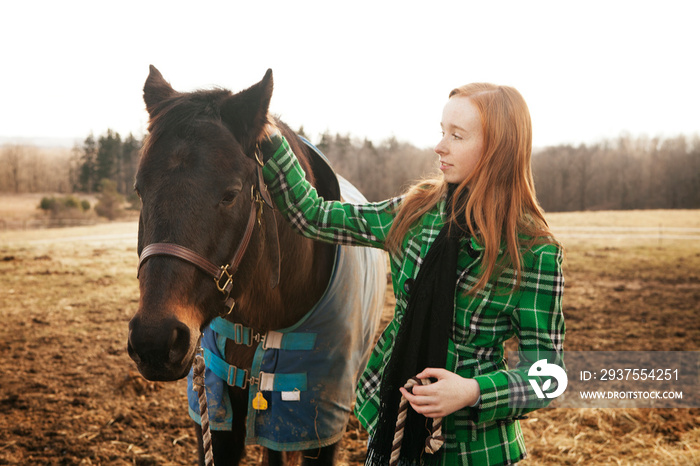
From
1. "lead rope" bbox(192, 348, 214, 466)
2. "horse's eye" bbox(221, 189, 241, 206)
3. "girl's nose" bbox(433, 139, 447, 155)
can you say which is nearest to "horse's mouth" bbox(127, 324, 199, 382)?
"lead rope" bbox(192, 348, 214, 466)

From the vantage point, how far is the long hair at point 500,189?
1569 millimetres

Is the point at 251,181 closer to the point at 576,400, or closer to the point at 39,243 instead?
the point at 576,400

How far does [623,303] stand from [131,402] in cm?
786

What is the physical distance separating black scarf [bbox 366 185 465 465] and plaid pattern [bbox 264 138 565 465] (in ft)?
0.23

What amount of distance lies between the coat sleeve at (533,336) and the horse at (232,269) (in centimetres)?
96

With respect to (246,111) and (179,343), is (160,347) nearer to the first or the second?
(179,343)

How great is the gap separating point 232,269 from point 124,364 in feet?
13.8

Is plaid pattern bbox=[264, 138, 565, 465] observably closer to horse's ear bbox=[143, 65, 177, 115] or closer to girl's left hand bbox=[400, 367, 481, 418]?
girl's left hand bbox=[400, 367, 481, 418]

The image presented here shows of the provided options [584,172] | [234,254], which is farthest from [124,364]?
[584,172]

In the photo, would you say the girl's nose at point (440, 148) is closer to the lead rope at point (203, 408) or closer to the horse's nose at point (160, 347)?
the horse's nose at point (160, 347)

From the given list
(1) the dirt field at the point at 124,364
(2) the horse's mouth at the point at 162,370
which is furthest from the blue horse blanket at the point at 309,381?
(1) the dirt field at the point at 124,364

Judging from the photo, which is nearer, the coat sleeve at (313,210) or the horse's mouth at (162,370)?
the horse's mouth at (162,370)

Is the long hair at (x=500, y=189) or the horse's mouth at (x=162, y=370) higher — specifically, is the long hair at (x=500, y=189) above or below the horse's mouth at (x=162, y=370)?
above

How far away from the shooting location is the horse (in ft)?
4.88
